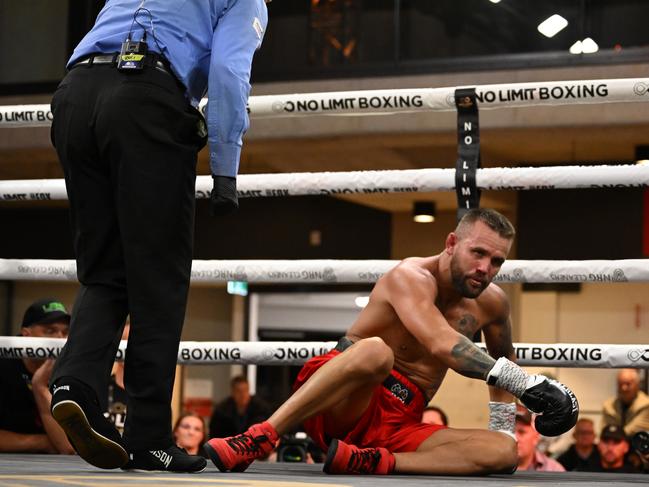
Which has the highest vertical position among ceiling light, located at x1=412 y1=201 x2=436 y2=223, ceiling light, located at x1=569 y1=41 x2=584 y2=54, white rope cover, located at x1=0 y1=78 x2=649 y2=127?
ceiling light, located at x1=569 y1=41 x2=584 y2=54

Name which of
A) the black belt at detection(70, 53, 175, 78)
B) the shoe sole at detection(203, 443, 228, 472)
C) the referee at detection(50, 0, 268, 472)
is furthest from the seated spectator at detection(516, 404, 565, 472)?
the black belt at detection(70, 53, 175, 78)

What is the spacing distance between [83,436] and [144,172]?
59 cm

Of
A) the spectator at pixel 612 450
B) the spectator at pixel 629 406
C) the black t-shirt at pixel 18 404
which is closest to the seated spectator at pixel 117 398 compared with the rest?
the black t-shirt at pixel 18 404

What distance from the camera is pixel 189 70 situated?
8.79 ft

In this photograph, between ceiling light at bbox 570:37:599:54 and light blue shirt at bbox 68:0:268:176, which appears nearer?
light blue shirt at bbox 68:0:268:176

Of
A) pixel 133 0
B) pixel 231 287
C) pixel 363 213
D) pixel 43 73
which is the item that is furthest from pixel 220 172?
pixel 363 213

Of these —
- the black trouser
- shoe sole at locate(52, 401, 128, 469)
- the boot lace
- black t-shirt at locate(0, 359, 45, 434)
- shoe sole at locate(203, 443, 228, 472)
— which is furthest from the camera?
black t-shirt at locate(0, 359, 45, 434)

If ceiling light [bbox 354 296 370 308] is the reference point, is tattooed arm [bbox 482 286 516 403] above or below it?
below

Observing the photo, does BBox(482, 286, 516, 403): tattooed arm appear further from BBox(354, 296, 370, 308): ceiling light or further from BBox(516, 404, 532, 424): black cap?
BBox(354, 296, 370, 308): ceiling light

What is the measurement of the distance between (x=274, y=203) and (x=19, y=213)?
9.41 ft

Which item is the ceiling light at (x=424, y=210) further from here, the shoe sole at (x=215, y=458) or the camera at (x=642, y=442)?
the shoe sole at (x=215, y=458)

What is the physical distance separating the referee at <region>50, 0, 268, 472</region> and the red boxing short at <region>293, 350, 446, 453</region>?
612mm

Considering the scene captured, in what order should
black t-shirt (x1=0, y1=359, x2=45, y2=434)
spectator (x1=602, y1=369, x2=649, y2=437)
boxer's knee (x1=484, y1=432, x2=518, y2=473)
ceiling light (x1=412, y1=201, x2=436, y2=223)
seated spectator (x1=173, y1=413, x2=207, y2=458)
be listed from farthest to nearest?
ceiling light (x1=412, y1=201, x2=436, y2=223) → spectator (x1=602, y1=369, x2=649, y2=437) → seated spectator (x1=173, y1=413, x2=207, y2=458) → black t-shirt (x1=0, y1=359, x2=45, y2=434) → boxer's knee (x1=484, y1=432, x2=518, y2=473)

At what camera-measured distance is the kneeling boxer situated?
9.22 ft
